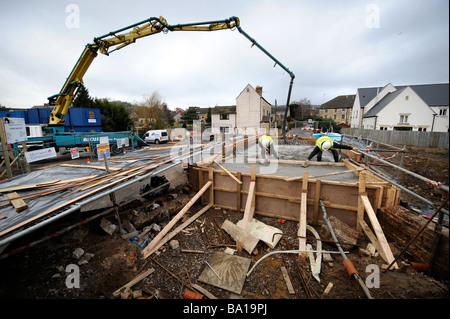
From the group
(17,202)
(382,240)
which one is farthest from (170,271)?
(382,240)

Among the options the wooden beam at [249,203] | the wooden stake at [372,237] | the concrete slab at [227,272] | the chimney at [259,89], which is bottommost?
the concrete slab at [227,272]

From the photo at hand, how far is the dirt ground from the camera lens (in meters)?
3.00

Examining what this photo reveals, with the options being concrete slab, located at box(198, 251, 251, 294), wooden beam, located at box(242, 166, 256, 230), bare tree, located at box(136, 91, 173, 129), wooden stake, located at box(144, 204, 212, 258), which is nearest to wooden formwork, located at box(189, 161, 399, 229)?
wooden beam, located at box(242, 166, 256, 230)

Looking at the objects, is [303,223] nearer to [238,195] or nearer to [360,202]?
[360,202]

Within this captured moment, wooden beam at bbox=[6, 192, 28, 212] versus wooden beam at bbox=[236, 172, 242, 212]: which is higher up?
wooden beam at bbox=[6, 192, 28, 212]

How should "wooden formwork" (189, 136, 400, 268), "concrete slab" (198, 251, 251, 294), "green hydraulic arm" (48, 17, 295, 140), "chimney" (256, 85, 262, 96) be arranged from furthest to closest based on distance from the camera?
"chimney" (256, 85, 262, 96) → "green hydraulic arm" (48, 17, 295, 140) → "wooden formwork" (189, 136, 400, 268) → "concrete slab" (198, 251, 251, 294)

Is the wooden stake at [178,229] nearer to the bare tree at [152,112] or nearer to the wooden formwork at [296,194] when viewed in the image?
the wooden formwork at [296,194]

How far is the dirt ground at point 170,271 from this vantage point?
3003 mm

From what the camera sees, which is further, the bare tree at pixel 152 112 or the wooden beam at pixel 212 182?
the bare tree at pixel 152 112

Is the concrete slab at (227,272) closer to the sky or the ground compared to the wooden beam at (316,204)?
closer to the ground

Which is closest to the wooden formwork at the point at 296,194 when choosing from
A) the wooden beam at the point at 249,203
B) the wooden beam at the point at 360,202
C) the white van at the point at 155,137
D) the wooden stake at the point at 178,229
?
the wooden beam at the point at 360,202

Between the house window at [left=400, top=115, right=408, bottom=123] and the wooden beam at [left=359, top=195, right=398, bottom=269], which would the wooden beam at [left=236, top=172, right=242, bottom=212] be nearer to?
the wooden beam at [left=359, top=195, right=398, bottom=269]

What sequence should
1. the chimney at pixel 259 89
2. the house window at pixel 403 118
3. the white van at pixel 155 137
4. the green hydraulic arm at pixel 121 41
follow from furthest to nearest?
1. the chimney at pixel 259 89
2. the house window at pixel 403 118
3. the white van at pixel 155 137
4. the green hydraulic arm at pixel 121 41
